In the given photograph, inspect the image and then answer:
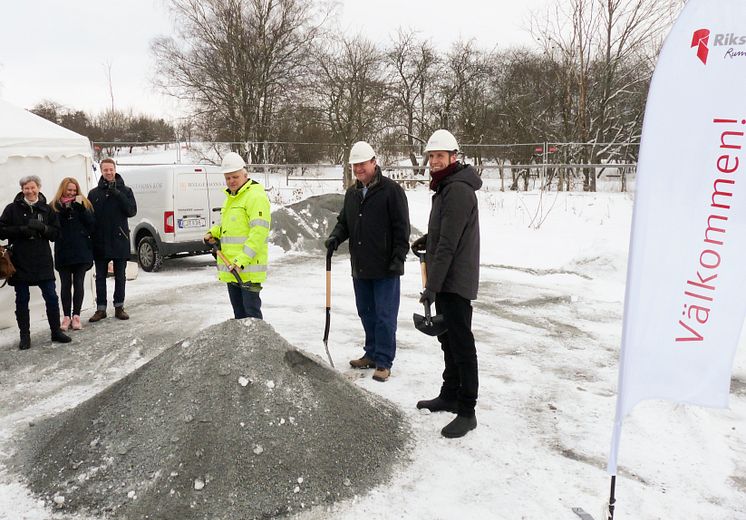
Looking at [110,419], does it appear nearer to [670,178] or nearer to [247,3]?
[670,178]

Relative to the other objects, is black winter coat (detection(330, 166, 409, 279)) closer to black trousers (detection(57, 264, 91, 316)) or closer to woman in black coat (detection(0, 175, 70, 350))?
woman in black coat (detection(0, 175, 70, 350))

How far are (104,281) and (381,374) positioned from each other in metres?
4.32

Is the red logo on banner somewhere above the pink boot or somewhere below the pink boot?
above

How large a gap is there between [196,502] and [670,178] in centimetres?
311

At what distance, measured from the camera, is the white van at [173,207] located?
10914mm

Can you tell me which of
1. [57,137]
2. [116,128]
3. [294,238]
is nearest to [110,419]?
[57,137]

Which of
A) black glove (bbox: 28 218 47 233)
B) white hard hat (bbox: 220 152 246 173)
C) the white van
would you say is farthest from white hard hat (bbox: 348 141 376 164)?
the white van

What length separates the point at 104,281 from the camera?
7734mm

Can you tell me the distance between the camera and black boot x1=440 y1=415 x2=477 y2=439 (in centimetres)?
436

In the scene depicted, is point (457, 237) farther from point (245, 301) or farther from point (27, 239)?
point (27, 239)

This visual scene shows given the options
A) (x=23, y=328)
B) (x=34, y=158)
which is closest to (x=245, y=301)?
(x=23, y=328)

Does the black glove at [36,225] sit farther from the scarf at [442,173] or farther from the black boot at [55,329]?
the scarf at [442,173]

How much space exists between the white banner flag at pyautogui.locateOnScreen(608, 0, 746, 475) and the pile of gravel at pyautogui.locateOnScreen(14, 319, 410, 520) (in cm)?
192

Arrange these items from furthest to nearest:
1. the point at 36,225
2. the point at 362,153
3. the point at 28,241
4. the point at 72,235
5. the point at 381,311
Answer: the point at 72,235, the point at 28,241, the point at 36,225, the point at 381,311, the point at 362,153
